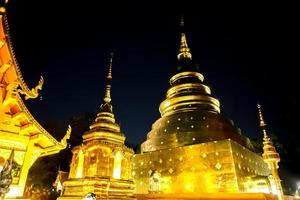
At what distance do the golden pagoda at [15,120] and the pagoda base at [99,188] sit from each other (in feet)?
12.3

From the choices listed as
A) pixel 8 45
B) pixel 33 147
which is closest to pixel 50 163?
pixel 33 147

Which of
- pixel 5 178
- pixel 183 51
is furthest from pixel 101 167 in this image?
pixel 183 51

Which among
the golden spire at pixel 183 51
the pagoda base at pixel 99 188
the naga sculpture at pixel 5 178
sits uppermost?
the golden spire at pixel 183 51

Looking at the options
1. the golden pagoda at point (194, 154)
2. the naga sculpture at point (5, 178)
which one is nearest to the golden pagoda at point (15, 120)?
the naga sculpture at point (5, 178)

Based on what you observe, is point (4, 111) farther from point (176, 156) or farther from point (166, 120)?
point (166, 120)

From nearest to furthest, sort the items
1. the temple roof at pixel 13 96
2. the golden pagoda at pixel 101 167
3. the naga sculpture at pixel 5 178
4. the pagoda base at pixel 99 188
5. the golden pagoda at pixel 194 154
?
the naga sculpture at pixel 5 178 < the temple roof at pixel 13 96 < the pagoda base at pixel 99 188 < the golden pagoda at pixel 101 167 < the golden pagoda at pixel 194 154

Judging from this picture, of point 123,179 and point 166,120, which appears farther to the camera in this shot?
point 166,120

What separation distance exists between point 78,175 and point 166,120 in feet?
31.3

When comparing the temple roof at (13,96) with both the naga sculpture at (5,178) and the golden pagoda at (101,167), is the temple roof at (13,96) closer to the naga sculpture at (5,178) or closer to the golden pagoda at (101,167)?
the naga sculpture at (5,178)

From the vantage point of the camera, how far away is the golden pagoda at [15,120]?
7484mm

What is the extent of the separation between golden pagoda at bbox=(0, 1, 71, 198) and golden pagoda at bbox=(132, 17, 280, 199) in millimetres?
8004

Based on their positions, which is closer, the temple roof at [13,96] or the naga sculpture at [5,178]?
the naga sculpture at [5,178]

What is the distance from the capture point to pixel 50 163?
26.6 metres

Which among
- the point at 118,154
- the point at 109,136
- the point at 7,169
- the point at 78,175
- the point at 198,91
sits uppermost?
the point at 198,91
